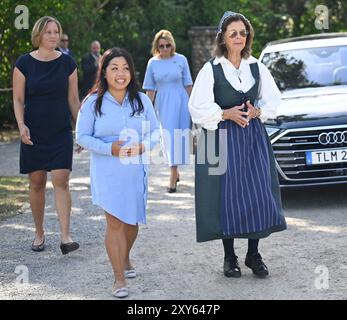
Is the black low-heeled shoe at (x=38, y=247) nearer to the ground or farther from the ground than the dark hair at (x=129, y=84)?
nearer to the ground

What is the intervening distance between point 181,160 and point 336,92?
2.02 metres

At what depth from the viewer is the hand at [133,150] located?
6102 millimetres

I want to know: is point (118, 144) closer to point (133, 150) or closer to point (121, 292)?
point (133, 150)

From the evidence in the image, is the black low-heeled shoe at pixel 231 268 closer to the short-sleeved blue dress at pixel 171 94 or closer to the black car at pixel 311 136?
the black car at pixel 311 136

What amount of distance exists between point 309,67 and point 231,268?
4478 mm

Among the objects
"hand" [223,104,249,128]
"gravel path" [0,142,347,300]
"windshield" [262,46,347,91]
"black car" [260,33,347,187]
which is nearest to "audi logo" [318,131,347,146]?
"black car" [260,33,347,187]

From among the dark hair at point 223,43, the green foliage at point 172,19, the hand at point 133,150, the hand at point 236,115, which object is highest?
the green foliage at point 172,19

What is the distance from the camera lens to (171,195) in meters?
10.6

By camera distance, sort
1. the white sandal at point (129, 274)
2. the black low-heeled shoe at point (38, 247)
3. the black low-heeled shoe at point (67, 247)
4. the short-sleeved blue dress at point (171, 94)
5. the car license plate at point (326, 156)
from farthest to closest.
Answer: the short-sleeved blue dress at point (171, 94) → the car license plate at point (326, 156) → the black low-heeled shoe at point (38, 247) → the black low-heeled shoe at point (67, 247) → the white sandal at point (129, 274)

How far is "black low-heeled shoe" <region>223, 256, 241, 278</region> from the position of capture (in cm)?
665

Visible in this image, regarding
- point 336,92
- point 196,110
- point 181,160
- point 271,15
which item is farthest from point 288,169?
point 271,15

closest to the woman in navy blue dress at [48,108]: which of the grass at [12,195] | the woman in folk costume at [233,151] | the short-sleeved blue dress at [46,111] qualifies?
the short-sleeved blue dress at [46,111]

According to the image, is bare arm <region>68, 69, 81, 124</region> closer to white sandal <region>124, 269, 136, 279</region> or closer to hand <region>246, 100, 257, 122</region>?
white sandal <region>124, 269, 136, 279</region>

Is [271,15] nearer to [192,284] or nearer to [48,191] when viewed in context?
[48,191]
